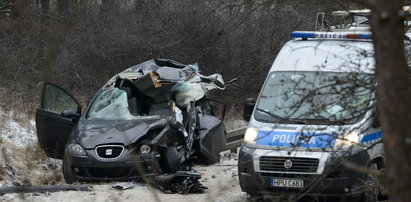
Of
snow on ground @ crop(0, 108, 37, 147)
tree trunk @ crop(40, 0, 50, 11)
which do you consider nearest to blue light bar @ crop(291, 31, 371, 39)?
snow on ground @ crop(0, 108, 37, 147)

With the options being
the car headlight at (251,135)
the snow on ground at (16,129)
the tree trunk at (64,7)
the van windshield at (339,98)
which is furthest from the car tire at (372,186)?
the tree trunk at (64,7)

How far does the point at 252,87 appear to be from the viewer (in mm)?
20453

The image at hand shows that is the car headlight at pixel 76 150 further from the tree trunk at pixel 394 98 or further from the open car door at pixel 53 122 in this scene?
the tree trunk at pixel 394 98

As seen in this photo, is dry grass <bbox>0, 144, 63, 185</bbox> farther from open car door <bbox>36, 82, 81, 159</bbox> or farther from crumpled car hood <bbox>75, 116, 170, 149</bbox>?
crumpled car hood <bbox>75, 116, 170, 149</bbox>

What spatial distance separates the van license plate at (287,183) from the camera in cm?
899

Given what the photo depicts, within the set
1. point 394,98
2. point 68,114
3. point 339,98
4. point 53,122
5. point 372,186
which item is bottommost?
point 53,122

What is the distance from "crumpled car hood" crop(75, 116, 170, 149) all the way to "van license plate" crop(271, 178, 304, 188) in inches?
113

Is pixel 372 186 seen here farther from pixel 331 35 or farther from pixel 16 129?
pixel 16 129

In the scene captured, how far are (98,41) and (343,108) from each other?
15236 mm

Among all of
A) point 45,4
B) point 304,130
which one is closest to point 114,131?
point 304,130

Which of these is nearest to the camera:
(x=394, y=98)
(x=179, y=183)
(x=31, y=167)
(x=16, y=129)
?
(x=394, y=98)

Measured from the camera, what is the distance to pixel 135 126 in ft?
38.7

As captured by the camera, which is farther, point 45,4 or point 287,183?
point 45,4

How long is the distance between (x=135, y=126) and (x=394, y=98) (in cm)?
929
